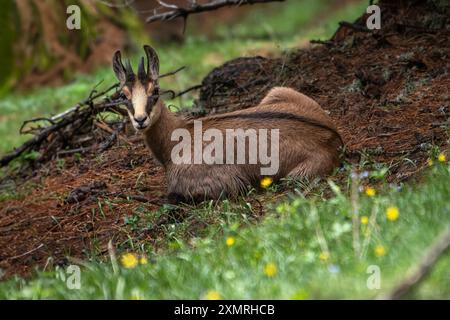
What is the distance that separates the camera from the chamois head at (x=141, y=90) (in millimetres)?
7160

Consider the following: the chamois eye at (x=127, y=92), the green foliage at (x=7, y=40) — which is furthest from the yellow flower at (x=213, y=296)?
the green foliage at (x=7, y=40)

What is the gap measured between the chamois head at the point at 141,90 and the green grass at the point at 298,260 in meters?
1.39

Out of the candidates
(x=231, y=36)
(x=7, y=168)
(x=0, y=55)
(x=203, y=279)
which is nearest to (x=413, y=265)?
(x=203, y=279)

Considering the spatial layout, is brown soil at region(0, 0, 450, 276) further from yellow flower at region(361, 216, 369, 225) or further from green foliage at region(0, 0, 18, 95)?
green foliage at region(0, 0, 18, 95)

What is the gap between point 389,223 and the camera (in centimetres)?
541

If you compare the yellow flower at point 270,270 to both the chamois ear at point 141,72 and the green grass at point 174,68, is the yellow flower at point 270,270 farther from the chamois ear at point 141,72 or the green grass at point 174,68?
the green grass at point 174,68

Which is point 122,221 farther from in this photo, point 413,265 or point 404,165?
point 413,265

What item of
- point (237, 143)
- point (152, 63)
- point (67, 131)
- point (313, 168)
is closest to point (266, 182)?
point (313, 168)

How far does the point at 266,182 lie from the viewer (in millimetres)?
6781

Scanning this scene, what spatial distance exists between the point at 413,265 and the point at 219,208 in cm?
269

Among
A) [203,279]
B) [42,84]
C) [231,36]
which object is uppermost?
[231,36]

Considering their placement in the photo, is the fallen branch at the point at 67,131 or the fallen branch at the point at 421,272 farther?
Result: the fallen branch at the point at 67,131

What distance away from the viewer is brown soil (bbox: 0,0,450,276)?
284 inches

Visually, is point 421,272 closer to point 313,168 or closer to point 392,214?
point 392,214
